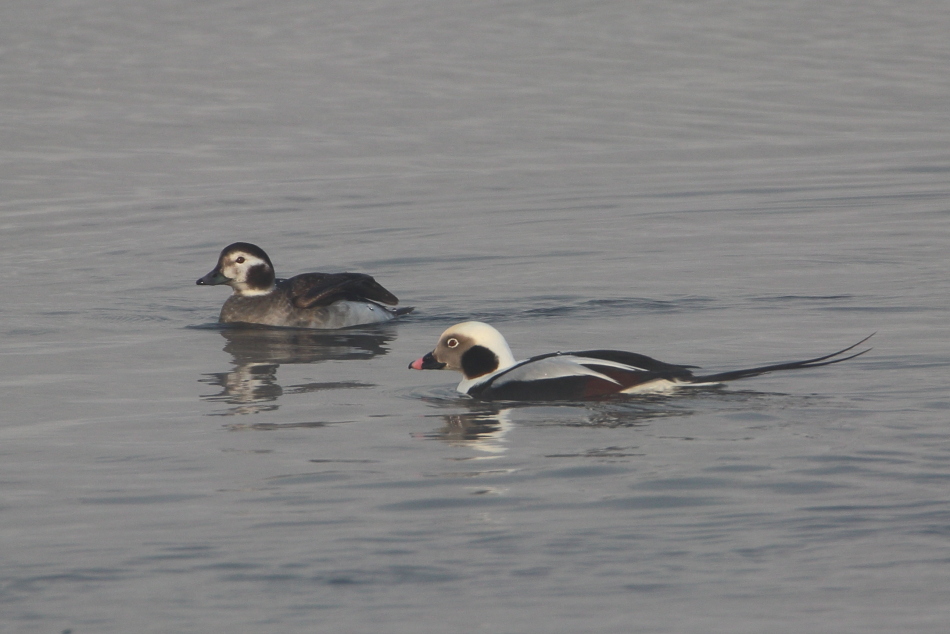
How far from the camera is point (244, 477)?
8.39 m

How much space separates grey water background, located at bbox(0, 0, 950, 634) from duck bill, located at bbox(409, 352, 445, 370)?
0.18 meters

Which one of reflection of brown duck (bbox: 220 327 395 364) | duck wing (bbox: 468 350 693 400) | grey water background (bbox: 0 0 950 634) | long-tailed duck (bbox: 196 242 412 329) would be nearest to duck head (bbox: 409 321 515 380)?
grey water background (bbox: 0 0 950 634)

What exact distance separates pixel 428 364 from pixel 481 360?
43 centimetres

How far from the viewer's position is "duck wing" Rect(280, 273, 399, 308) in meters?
13.7

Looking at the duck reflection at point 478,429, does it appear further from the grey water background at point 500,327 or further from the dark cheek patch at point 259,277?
the dark cheek patch at point 259,277

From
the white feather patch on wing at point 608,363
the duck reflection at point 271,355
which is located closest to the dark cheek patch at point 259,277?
the duck reflection at point 271,355

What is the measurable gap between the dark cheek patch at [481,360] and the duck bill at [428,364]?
25 centimetres

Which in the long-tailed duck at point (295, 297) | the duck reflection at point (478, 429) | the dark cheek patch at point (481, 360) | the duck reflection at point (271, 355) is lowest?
the duck reflection at point (478, 429)

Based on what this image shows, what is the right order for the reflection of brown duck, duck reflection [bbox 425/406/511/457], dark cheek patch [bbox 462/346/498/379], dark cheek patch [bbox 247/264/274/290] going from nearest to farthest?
duck reflection [bbox 425/406/511/457] → dark cheek patch [bbox 462/346/498/379] → the reflection of brown duck → dark cheek patch [bbox 247/264/274/290]

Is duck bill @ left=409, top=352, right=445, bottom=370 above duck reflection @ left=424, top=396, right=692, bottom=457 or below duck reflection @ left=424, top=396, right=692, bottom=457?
above

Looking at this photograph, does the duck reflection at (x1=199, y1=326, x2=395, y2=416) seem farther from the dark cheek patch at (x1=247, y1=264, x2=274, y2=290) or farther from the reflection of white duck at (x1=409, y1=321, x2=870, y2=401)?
the reflection of white duck at (x1=409, y1=321, x2=870, y2=401)

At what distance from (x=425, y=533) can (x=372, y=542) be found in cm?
27

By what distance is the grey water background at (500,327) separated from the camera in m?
6.58

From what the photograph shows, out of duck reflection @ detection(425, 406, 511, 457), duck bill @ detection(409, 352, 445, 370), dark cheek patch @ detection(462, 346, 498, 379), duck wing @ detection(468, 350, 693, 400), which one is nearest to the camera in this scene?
duck reflection @ detection(425, 406, 511, 457)
